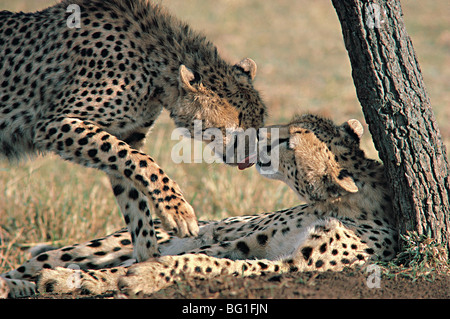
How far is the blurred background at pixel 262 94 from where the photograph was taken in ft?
15.0

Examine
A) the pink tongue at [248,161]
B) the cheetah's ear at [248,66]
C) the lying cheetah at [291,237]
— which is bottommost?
the lying cheetah at [291,237]

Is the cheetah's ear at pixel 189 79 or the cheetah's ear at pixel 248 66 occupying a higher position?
the cheetah's ear at pixel 248 66

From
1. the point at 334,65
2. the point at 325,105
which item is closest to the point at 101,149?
the point at 325,105

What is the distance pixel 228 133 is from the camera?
3.57 meters

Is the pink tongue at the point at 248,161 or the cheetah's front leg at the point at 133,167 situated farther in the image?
the pink tongue at the point at 248,161

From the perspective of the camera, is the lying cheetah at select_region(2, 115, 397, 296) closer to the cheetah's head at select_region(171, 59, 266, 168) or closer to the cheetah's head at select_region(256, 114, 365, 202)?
the cheetah's head at select_region(256, 114, 365, 202)

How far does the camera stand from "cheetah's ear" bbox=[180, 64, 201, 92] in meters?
3.41

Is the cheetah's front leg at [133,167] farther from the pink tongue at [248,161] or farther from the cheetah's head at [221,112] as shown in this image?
the pink tongue at [248,161]

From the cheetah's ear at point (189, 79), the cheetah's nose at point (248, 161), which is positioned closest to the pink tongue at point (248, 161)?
the cheetah's nose at point (248, 161)

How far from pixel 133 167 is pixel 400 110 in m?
1.40

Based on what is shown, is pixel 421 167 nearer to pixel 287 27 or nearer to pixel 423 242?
pixel 423 242

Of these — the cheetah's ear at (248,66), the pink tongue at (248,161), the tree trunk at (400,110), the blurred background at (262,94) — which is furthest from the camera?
the blurred background at (262,94)

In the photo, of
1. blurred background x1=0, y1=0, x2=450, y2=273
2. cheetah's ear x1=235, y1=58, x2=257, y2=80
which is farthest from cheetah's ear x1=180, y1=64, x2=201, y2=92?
blurred background x1=0, y1=0, x2=450, y2=273

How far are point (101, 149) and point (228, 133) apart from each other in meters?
0.80
